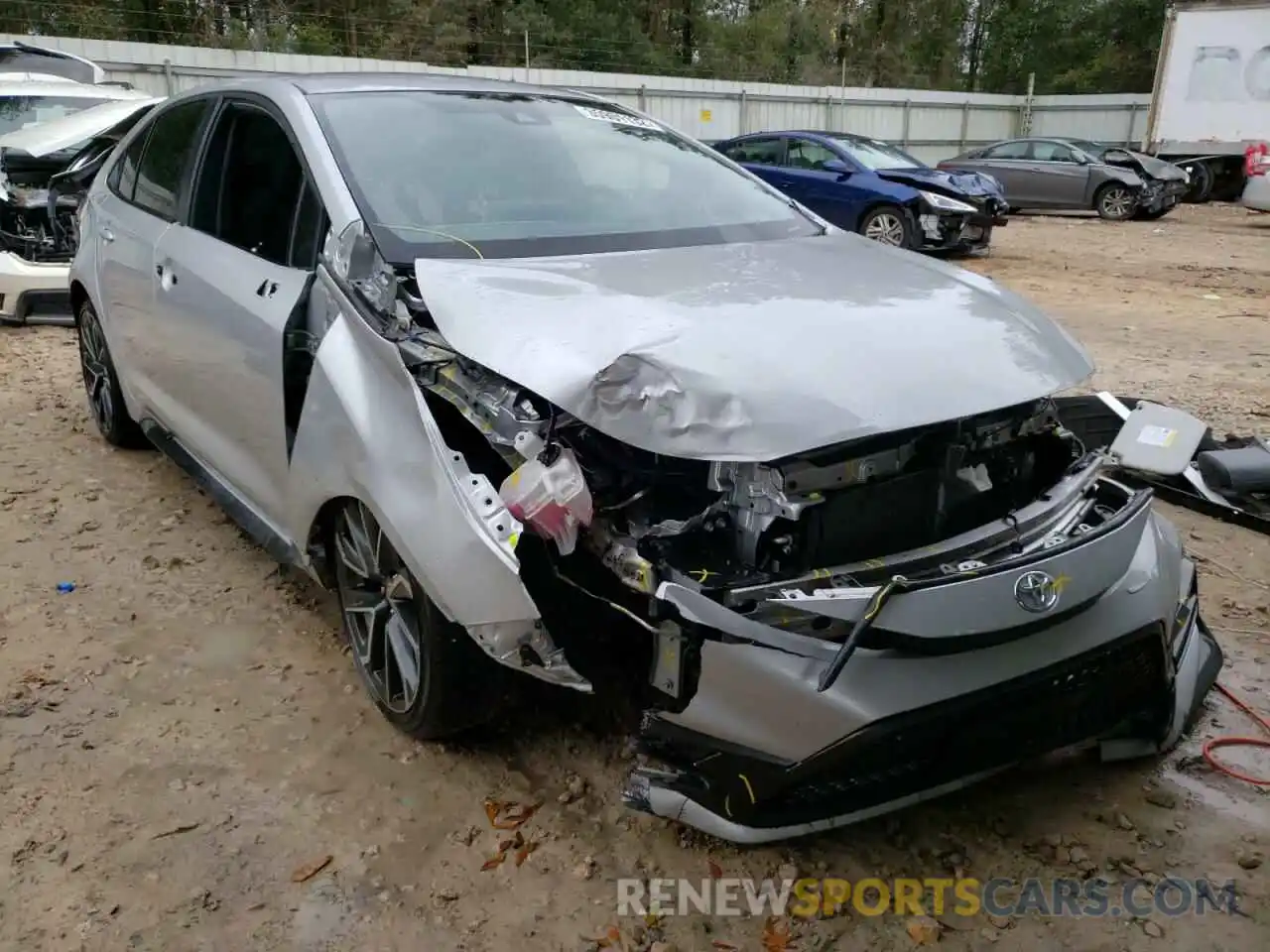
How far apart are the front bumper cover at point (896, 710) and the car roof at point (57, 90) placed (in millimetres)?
8964

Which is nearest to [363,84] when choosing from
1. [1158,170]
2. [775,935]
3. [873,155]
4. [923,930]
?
[775,935]

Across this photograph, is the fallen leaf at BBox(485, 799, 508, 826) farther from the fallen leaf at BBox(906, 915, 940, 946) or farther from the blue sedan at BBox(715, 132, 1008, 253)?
the blue sedan at BBox(715, 132, 1008, 253)

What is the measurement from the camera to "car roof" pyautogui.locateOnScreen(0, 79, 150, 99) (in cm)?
884

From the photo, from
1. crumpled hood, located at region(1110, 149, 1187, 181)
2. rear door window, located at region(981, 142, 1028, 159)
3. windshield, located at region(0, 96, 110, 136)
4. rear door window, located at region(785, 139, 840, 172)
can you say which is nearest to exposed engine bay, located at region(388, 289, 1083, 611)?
windshield, located at region(0, 96, 110, 136)

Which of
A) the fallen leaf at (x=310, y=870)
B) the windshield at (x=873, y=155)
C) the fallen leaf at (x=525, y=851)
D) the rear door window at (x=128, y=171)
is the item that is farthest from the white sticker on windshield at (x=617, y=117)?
the windshield at (x=873, y=155)

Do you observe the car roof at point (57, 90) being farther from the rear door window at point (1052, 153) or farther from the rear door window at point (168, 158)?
the rear door window at point (1052, 153)

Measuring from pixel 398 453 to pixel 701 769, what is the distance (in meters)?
0.97

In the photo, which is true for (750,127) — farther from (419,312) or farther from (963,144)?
(419,312)

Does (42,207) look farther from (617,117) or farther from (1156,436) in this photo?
(1156,436)

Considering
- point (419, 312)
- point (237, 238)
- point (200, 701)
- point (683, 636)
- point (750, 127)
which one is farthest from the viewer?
point (750, 127)

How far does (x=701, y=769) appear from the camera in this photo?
2203 mm

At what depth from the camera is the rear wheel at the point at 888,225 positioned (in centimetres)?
1152

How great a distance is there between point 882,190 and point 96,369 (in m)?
8.71

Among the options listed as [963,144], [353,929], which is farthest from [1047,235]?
[353,929]
